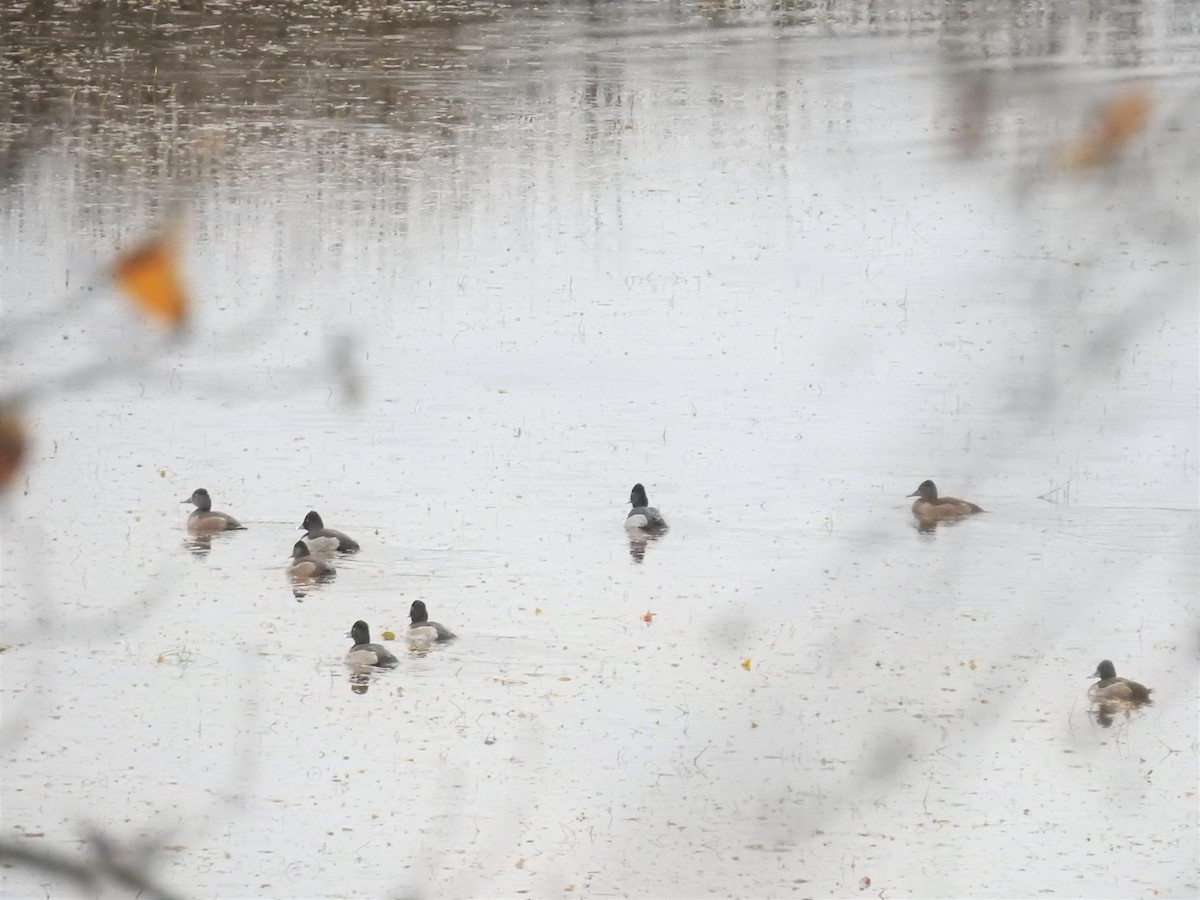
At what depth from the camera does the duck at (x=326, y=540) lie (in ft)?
50.2

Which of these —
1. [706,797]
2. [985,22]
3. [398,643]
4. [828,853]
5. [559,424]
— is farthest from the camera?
[985,22]

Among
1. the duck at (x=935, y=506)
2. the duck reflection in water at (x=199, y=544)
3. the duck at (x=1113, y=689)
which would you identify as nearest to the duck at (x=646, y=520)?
the duck at (x=935, y=506)

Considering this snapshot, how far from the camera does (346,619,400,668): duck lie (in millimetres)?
13086

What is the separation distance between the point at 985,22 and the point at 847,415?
65.2 ft

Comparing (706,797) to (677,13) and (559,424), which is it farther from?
(677,13)

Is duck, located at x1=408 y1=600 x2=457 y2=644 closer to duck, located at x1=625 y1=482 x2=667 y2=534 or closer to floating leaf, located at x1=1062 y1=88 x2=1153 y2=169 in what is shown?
duck, located at x1=625 y1=482 x2=667 y2=534

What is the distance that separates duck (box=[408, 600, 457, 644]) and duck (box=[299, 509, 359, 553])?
6.40 ft

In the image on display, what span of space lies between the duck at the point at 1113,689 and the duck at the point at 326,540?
19.0 feet

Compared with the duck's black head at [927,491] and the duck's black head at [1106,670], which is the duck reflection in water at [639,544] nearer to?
the duck's black head at [927,491]

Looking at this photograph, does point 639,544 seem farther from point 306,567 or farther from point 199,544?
point 199,544

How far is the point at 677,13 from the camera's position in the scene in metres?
44.8

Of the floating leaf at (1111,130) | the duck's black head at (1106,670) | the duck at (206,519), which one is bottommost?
the duck's black head at (1106,670)

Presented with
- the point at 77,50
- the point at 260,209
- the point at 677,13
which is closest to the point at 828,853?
the point at 260,209

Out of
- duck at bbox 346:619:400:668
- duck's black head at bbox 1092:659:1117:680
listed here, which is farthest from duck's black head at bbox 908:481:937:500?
duck at bbox 346:619:400:668
